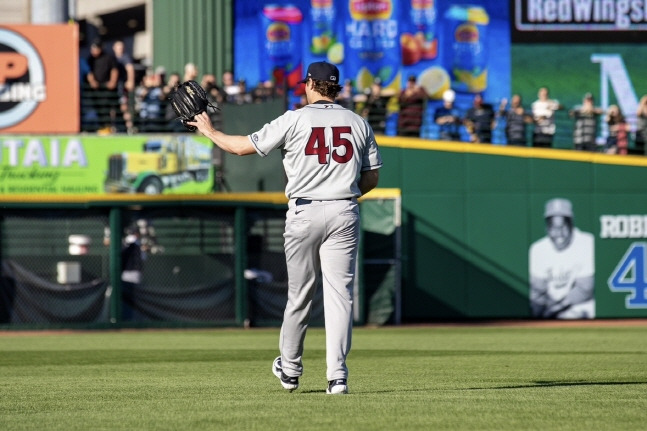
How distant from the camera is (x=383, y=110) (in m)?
22.8

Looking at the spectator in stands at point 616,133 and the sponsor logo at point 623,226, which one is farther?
the sponsor logo at point 623,226

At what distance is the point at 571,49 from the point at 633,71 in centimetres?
139


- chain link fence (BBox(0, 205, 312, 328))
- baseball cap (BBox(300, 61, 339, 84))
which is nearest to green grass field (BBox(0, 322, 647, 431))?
baseball cap (BBox(300, 61, 339, 84))

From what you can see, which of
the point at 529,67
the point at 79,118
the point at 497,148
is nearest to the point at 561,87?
the point at 529,67

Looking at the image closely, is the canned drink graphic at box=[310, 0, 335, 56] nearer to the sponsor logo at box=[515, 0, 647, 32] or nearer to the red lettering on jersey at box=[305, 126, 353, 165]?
the sponsor logo at box=[515, 0, 647, 32]

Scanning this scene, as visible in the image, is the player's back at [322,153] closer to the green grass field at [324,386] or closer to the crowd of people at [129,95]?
the green grass field at [324,386]

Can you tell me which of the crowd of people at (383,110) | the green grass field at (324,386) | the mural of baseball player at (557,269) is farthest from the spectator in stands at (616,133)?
the green grass field at (324,386)

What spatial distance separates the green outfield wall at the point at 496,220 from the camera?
928 inches

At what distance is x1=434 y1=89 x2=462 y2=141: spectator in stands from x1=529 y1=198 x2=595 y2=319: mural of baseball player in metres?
2.26

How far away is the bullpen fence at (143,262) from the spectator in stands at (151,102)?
224cm

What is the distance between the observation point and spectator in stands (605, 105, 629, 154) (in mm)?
23547

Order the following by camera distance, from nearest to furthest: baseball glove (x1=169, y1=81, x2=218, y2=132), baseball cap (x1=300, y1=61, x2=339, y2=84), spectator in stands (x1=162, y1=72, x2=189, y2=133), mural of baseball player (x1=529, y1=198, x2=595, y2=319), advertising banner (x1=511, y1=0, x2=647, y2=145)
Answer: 1. baseball cap (x1=300, y1=61, x2=339, y2=84)
2. baseball glove (x1=169, y1=81, x2=218, y2=132)
3. spectator in stands (x1=162, y1=72, x2=189, y2=133)
4. mural of baseball player (x1=529, y1=198, x2=595, y2=319)
5. advertising banner (x1=511, y1=0, x2=647, y2=145)

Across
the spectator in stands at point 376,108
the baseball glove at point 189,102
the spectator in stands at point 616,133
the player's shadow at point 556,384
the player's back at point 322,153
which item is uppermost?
the spectator in stands at point 376,108

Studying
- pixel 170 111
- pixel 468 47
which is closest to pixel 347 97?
pixel 170 111
